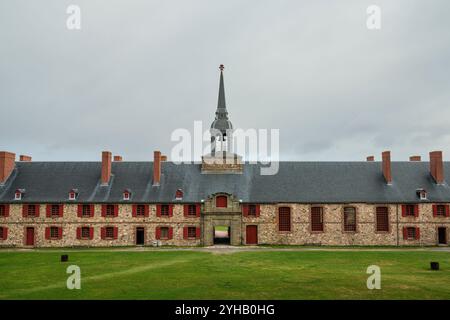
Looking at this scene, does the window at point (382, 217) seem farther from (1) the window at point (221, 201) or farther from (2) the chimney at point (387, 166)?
(1) the window at point (221, 201)

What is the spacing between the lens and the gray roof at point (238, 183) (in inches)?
1670

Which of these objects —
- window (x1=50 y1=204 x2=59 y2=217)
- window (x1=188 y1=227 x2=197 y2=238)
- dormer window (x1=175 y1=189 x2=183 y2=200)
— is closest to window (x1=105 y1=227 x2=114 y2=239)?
window (x1=50 y1=204 x2=59 y2=217)

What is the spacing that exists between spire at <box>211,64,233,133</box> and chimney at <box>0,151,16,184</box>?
21.9 metres

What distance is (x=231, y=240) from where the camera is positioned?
4162cm

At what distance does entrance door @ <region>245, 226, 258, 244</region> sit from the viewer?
4178 cm

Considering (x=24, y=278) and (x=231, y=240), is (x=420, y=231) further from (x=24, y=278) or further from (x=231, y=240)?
(x=24, y=278)

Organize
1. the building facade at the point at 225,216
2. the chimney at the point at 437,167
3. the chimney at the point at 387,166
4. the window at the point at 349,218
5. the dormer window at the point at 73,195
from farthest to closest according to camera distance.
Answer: the chimney at the point at 387,166, the chimney at the point at 437,167, the dormer window at the point at 73,195, the window at the point at 349,218, the building facade at the point at 225,216

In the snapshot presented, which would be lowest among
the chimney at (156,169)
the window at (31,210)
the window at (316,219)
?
the window at (316,219)

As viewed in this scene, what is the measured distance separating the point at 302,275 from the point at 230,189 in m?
21.3

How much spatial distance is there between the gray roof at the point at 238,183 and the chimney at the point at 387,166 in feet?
1.78

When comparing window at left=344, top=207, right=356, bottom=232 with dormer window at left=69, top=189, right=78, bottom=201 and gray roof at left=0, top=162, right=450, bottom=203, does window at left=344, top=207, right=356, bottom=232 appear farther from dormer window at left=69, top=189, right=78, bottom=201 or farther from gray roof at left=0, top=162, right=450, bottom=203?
dormer window at left=69, top=189, right=78, bottom=201

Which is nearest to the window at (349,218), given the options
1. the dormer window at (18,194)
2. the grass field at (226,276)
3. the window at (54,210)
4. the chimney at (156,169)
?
the grass field at (226,276)

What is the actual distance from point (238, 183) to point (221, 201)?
3.30m
